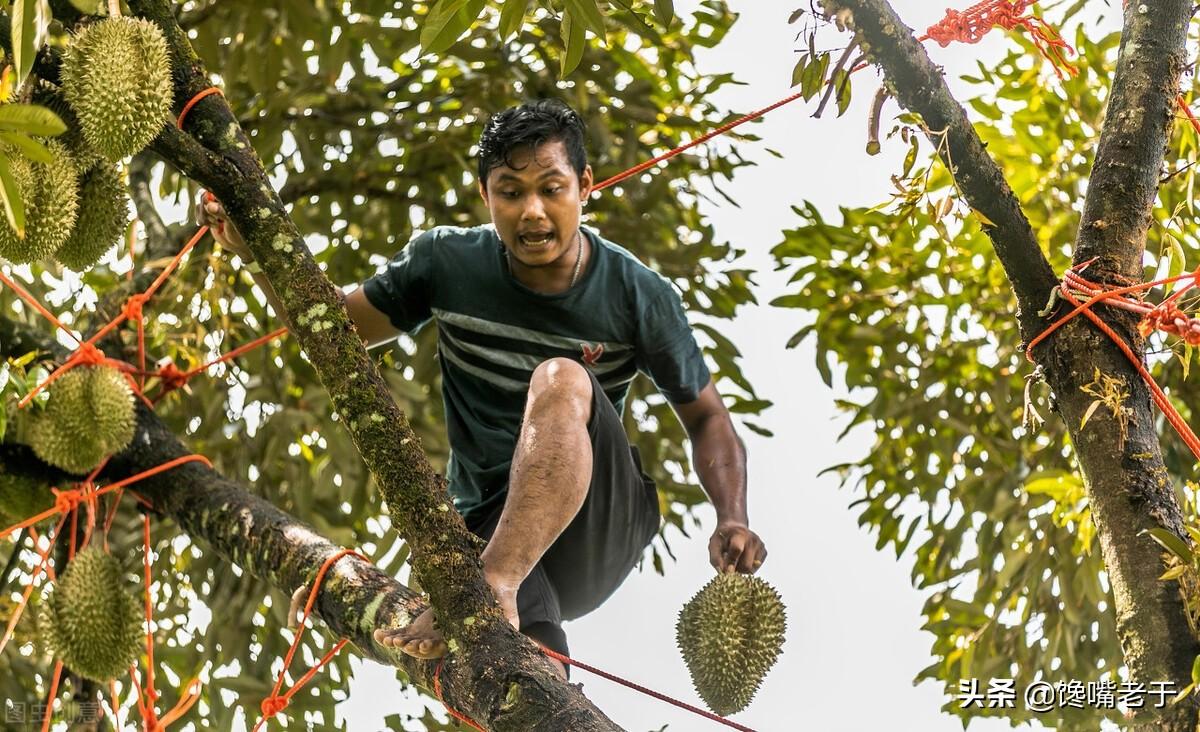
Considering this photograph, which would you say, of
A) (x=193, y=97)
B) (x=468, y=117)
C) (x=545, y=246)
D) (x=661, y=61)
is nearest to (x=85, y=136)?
(x=193, y=97)

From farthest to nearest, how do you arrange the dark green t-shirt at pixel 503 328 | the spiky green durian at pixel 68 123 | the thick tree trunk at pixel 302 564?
the dark green t-shirt at pixel 503 328
the spiky green durian at pixel 68 123
the thick tree trunk at pixel 302 564

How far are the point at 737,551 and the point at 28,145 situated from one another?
1.12 meters

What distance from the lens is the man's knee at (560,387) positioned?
6.59ft

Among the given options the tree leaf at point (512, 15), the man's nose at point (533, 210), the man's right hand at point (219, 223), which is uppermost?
the tree leaf at point (512, 15)

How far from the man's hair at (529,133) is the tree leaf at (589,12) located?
399 millimetres

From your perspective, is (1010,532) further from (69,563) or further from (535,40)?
(69,563)

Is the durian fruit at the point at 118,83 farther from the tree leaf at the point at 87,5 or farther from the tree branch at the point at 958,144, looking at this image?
the tree branch at the point at 958,144

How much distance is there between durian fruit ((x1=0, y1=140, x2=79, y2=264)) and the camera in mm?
1975

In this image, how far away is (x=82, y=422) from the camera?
2.54m

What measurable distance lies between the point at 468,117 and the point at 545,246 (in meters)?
1.57

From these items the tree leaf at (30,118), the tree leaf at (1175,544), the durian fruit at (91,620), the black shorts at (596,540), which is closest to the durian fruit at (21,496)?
the durian fruit at (91,620)

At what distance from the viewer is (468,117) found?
3.77 meters

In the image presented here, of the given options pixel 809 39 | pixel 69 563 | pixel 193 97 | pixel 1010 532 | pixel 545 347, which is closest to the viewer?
pixel 809 39

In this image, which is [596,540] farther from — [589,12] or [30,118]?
[30,118]
